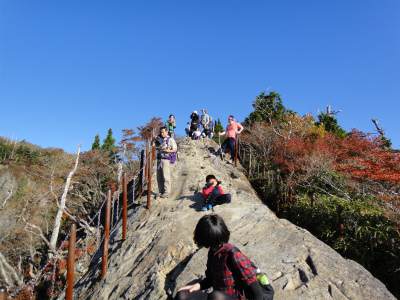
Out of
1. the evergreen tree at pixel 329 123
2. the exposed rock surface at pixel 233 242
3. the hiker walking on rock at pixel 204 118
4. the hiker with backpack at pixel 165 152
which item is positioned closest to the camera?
the exposed rock surface at pixel 233 242

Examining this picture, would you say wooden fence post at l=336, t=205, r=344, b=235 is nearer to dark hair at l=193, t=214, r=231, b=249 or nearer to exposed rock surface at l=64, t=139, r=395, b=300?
exposed rock surface at l=64, t=139, r=395, b=300

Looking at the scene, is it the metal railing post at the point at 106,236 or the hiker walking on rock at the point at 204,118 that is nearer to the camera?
the metal railing post at the point at 106,236

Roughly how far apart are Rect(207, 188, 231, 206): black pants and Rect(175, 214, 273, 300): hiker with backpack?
10.7 ft

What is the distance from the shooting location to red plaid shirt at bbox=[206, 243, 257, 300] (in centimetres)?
216

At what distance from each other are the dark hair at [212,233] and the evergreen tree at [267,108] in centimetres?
1550

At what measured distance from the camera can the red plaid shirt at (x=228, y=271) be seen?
2.16 metres

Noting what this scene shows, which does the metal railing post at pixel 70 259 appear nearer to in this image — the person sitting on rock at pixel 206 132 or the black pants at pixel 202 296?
the black pants at pixel 202 296

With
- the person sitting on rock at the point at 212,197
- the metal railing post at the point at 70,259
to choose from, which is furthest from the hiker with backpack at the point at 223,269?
the person sitting on rock at the point at 212,197

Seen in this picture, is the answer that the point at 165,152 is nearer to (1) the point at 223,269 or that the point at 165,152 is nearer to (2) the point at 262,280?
(1) the point at 223,269

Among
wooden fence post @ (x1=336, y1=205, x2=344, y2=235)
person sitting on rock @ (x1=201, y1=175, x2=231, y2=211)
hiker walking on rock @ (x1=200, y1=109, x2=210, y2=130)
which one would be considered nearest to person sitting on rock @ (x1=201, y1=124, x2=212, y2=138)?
hiker walking on rock @ (x1=200, y1=109, x2=210, y2=130)

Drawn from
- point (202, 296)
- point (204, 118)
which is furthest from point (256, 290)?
point (204, 118)

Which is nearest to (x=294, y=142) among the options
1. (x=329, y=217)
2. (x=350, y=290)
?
(x=329, y=217)

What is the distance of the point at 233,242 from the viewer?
4465 millimetres

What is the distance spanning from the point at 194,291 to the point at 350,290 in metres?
2.00
